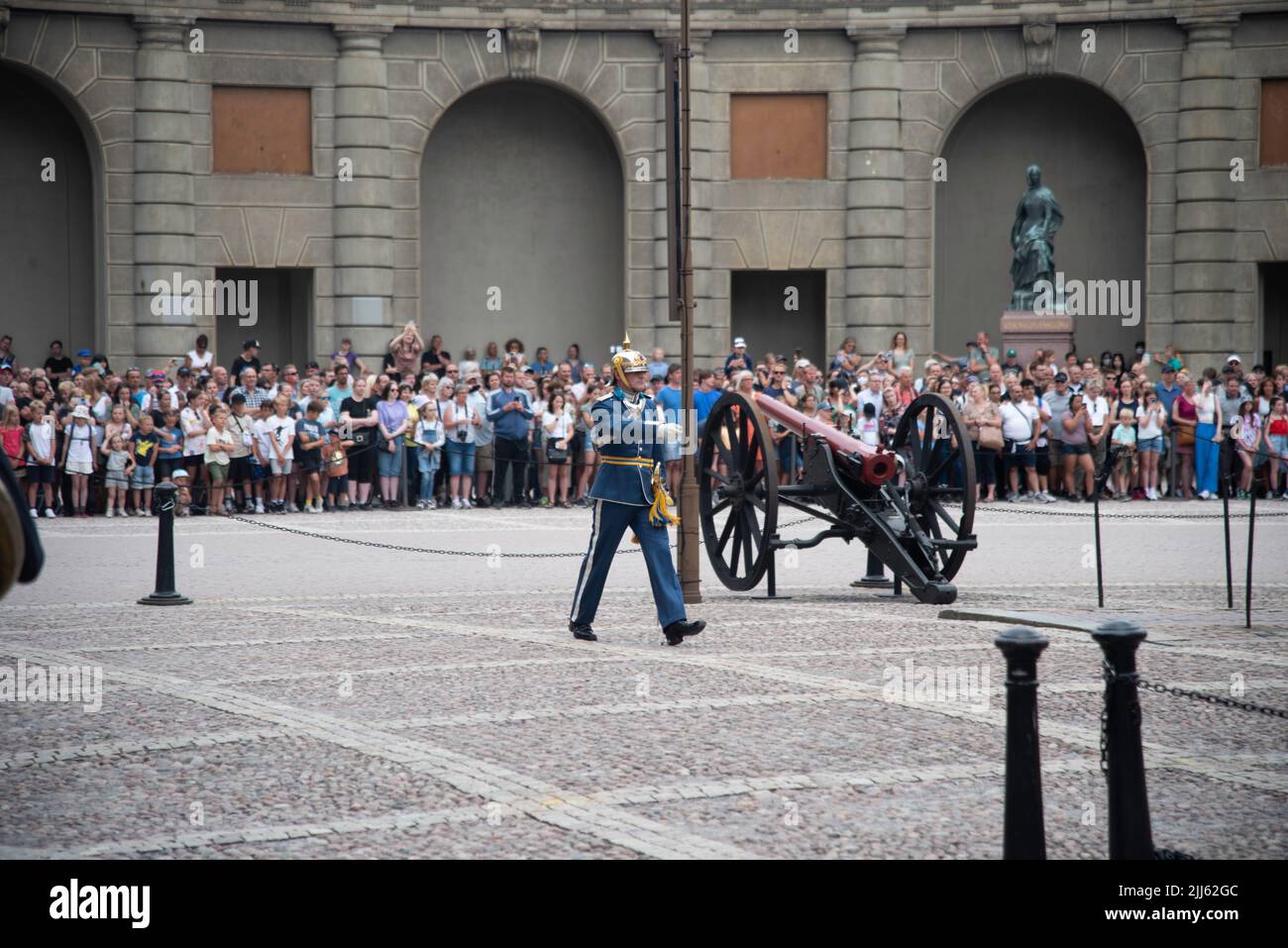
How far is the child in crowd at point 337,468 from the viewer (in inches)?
904

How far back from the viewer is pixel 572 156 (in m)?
33.2

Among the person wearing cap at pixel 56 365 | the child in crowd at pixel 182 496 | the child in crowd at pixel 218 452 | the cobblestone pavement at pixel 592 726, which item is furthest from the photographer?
the person wearing cap at pixel 56 365

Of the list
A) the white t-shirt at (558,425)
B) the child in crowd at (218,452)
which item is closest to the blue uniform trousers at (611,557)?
the child in crowd at (218,452)

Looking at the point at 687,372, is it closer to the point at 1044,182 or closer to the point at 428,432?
the point at 428,432

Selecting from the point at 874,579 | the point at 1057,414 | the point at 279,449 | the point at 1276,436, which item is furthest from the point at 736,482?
the point at 1276,436

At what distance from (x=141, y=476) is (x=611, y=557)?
11.9 meters

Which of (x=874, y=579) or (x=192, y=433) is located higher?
(x=192, y=433)

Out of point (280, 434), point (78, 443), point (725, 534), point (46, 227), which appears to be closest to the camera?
point (725, 534)

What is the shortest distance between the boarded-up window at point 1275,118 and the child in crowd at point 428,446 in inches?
641

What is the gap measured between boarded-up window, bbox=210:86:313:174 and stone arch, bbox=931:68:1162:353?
1133 cm

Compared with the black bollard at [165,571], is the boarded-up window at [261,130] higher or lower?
higher

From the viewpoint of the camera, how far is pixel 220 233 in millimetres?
30281

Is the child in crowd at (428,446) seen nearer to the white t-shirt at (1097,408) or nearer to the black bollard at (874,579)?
the white t-shirt at (1097,408)

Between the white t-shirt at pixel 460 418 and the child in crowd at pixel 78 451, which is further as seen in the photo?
the white t-shirt at pixel 460 418
